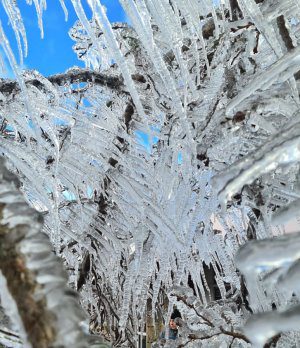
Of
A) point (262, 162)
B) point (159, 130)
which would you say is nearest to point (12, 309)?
point (262, 162)

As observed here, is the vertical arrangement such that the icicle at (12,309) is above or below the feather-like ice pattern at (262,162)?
below

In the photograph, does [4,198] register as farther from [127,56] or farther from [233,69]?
[127,56]

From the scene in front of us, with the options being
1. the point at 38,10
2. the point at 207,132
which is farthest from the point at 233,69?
the point at 38,10

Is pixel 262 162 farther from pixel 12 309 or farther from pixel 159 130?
pixel 159 130

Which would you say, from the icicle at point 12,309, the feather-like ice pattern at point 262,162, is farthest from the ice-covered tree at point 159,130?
the icicle at point 12,309

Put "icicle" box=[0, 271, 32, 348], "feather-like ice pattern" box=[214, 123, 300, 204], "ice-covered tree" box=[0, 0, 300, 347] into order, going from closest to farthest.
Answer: "icicle" box=[0, 271, 32, 348]
"feather-like ice pattern" box=[214, 123, 300, 204]
"ice-covered tree" box=[0, 0, 300, 347]

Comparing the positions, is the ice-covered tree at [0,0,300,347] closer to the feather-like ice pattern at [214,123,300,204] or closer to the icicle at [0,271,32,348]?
the feather-like ice pattern at [214,123,300,204]

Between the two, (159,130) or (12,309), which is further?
(159,130)

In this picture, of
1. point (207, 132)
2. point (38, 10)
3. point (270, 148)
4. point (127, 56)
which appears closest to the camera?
point (270, 148)

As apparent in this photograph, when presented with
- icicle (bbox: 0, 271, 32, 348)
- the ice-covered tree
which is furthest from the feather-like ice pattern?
the ice-covered tree

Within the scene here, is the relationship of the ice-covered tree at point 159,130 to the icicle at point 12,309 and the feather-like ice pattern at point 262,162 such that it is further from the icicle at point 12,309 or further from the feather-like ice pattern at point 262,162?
the icicle at point 12,309

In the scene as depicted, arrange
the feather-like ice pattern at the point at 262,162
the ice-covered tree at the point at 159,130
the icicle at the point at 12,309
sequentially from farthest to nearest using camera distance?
the ice-covered tree at the point at 159,130
the feather-like ice pattern at the point at 262,162
the icicle at the point at 12,309
